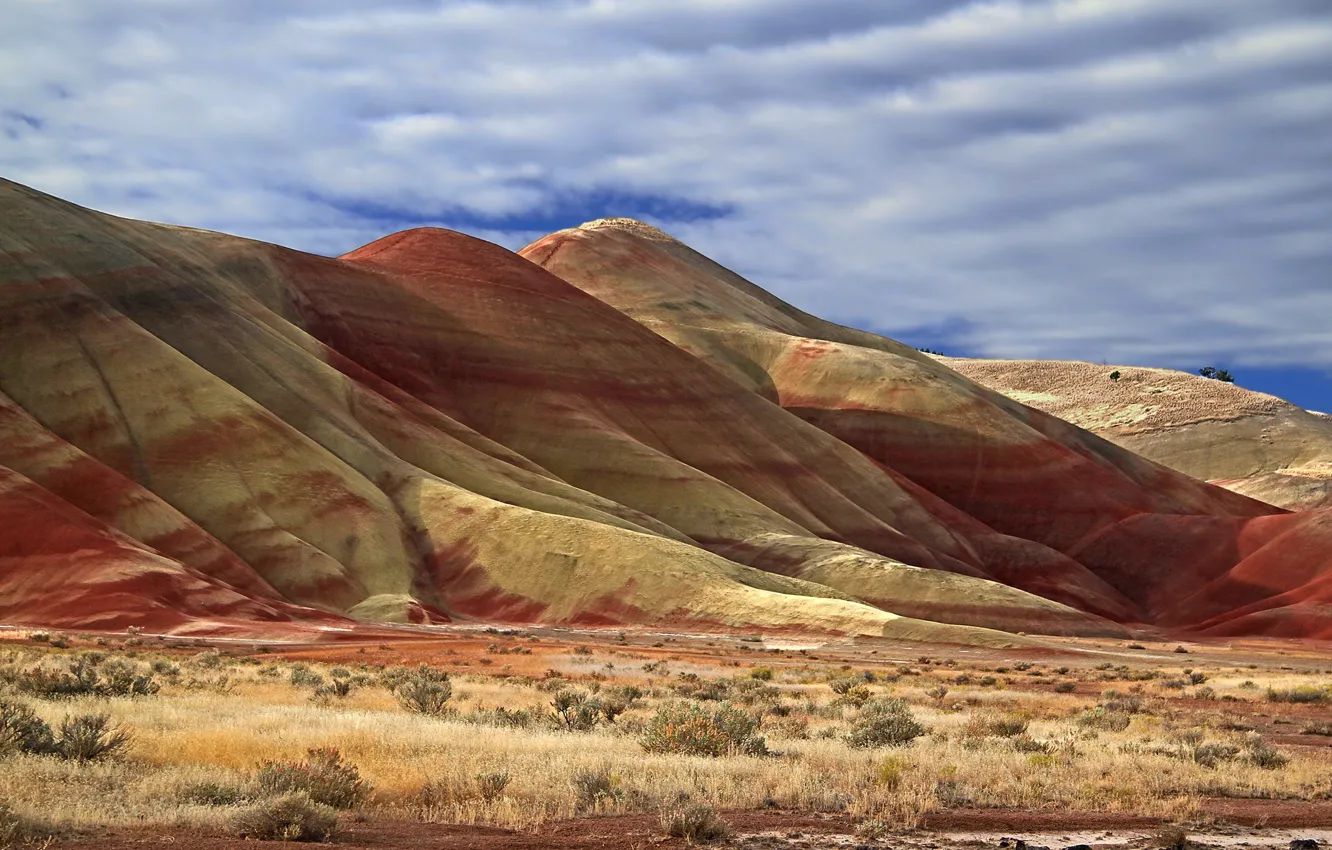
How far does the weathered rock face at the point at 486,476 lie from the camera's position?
6531cm

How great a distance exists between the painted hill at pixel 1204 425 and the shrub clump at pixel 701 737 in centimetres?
13621

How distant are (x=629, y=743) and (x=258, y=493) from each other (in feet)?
184

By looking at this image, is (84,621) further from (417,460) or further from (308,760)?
(308,760)

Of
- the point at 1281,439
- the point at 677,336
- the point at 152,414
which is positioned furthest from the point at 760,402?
the point at 1281,439

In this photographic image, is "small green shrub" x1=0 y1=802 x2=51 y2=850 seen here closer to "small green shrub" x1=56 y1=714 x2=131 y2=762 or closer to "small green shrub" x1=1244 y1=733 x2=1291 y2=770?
"small green shrub" x1=56 y1=714 x2=131 y2=762

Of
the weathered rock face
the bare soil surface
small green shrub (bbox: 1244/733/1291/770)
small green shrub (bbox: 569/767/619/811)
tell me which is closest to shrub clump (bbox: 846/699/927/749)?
small green shrub (bbox: 1244/733/1291/770)

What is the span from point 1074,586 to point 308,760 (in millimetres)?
92705

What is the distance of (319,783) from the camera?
42.8 ft

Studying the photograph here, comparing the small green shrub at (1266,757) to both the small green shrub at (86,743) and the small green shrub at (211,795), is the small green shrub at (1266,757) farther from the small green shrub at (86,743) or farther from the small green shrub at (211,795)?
the small green shrub at (86,743)

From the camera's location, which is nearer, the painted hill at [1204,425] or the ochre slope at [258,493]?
the ochre slope at [258,493]

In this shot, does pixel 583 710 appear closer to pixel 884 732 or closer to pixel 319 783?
pixel 884 732

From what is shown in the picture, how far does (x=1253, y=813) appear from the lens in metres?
15.1

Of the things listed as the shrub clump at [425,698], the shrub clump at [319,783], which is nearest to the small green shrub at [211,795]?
the shrub clump at [319,783]

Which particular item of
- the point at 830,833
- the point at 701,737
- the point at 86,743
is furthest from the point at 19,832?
the point at 701,737
